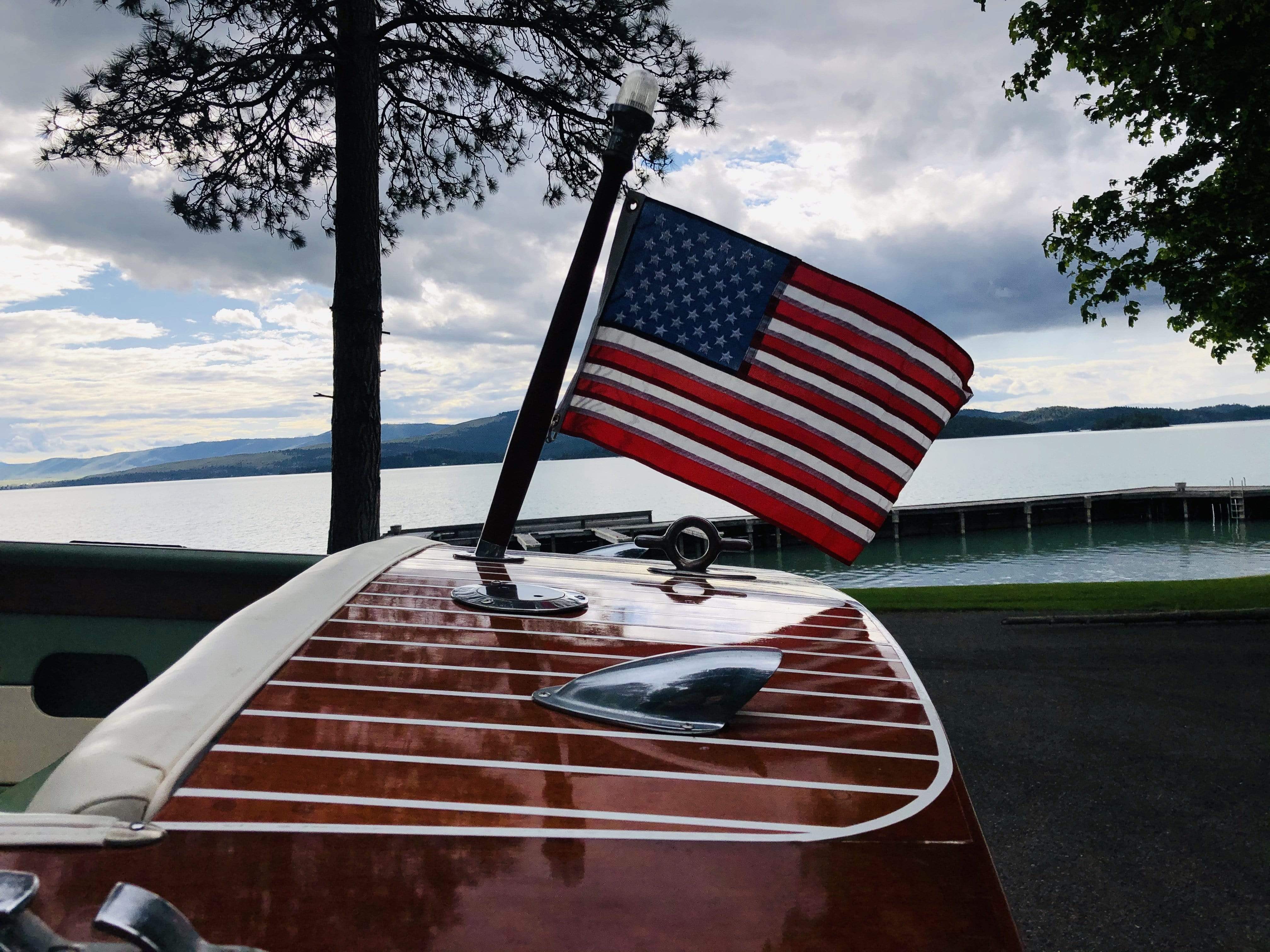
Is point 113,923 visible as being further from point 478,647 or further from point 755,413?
point 755,413

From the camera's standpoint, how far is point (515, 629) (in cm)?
170

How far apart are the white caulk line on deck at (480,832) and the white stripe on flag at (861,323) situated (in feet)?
7.77

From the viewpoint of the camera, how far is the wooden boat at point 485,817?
88 centimetres

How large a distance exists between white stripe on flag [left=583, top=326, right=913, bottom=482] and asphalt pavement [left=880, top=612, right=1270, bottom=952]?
5.55 ft

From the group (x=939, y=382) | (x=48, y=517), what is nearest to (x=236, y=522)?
(x=48, y=517)

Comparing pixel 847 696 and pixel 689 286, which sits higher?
pixel 689 286

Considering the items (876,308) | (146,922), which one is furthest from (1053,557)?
(146,922)

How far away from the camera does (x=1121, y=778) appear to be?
451cm

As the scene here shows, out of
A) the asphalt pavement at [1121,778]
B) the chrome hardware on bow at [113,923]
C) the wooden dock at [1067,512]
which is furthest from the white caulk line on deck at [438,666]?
the wooden dock at [1067,512]

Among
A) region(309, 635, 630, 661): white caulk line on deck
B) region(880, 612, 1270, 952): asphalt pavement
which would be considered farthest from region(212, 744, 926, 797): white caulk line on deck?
region(880, 612, 1270, 952): asphalt pavement

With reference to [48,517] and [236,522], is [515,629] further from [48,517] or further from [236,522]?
[48,517]

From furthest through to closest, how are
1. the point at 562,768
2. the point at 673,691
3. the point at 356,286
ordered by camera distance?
the point at 356,286, the point at 673,691, the point at 562,768

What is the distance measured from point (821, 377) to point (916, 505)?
4331 centimetres

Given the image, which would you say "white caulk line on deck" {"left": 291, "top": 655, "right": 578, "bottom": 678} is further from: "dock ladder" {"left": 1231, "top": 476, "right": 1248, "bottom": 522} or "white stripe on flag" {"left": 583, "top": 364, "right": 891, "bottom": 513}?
"dock ladder" {"left": 1231, "top": 476, "right": 1248, "bottom": 522}
